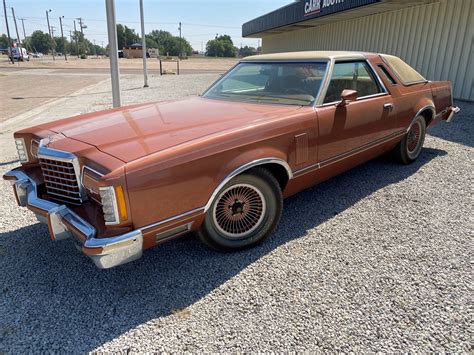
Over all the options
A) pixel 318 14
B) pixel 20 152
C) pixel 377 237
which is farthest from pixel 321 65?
→ pixel 318 14

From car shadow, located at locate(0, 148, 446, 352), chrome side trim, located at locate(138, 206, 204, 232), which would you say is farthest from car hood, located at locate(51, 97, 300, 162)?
car shadow, located at locate(0, 148, 446, 352)

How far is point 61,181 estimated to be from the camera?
8.32 feet

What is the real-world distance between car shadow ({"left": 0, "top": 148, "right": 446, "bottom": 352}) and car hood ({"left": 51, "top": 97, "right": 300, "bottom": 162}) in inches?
37.6

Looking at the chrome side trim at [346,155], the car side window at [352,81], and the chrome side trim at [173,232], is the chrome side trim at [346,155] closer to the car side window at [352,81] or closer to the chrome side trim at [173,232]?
the car side window at [352,81]

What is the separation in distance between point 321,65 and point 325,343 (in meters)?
2.60

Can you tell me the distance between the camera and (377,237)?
308 centimetres

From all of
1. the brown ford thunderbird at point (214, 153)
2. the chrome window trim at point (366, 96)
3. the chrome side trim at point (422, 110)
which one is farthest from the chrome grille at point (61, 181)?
the chrome side trim at point (422, 110)

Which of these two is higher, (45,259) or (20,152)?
(20,152)

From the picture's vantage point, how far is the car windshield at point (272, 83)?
135 inches

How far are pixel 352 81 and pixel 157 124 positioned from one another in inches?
85.2

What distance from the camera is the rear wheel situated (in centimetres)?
459

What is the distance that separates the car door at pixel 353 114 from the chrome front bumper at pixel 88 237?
187 cm

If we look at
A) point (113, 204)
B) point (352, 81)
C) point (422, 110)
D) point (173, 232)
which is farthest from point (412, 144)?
point (113, 204)

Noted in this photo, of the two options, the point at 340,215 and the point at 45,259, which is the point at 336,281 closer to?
the point at 340,215
